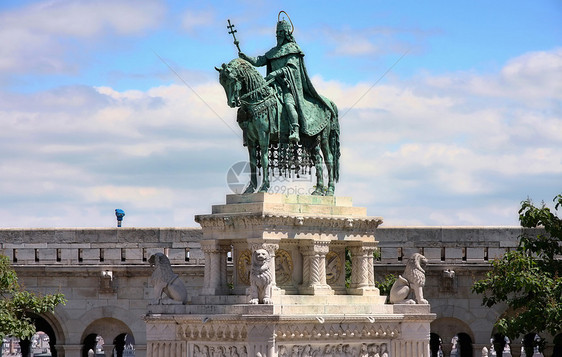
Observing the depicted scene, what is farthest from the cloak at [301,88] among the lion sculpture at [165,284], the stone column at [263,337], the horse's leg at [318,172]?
the stone column at [263,337]

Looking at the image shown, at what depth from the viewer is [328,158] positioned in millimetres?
28453

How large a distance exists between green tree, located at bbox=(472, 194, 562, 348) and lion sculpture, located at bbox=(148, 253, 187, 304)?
9649mm

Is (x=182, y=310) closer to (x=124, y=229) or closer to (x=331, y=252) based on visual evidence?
(x=331, y=252)

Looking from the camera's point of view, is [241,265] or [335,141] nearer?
[241,265]

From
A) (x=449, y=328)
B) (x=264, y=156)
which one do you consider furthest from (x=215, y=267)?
(x=449, y=328)

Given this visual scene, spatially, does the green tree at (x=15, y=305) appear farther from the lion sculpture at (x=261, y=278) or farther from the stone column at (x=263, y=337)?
the lion sculpture at (x=261, y=278)

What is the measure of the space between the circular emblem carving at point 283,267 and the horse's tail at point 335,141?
1.95 metres

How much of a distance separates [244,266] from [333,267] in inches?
72.6

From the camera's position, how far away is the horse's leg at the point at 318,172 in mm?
28234

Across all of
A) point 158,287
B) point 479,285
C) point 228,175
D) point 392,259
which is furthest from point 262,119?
point 392,259

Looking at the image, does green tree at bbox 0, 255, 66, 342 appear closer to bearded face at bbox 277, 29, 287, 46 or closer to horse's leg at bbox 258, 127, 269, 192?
horse's leg at bbox 258, 127, 269, 192

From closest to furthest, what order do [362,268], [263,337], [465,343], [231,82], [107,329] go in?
[263,337]
[231,82]
[362,268]
[107,329]
[465,343]

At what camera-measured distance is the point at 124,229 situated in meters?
42.4

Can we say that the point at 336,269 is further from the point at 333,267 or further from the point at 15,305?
the point at 15,305
